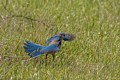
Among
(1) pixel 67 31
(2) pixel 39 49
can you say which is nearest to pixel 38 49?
(2) pixel 39 49

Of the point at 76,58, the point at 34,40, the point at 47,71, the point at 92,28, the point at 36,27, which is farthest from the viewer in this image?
the point at 92,28

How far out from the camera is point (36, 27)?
598 centimetres

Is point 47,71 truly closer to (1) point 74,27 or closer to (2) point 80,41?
(2) point 80,41

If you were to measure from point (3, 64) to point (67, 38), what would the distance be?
61cm

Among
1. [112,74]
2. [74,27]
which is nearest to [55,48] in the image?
[112,74]

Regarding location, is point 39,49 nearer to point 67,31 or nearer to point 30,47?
point 30,47

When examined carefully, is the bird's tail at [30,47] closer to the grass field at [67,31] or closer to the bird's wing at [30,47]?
the bird's wing at [30,47]

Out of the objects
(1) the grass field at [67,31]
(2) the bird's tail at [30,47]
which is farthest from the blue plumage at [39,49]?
(1) the grass field at [67,31]

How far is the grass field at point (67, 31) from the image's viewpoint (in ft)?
15.5

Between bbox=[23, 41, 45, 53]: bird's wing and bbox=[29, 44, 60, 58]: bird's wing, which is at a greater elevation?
bbox=[23, 41, 45, 53]: bird's wing

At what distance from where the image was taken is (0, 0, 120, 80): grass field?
15.5 feet

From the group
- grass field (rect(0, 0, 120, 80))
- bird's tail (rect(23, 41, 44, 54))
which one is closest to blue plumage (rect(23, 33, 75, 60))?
bird's tail (rect(23, 41, 44, 54))

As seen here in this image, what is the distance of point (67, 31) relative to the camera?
19.9 ft

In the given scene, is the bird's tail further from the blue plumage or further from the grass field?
the grass field
